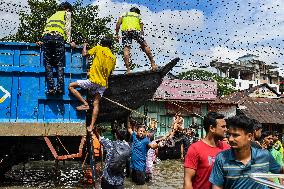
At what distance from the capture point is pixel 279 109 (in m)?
28.4

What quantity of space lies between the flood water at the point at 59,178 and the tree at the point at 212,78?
3125 centimetres

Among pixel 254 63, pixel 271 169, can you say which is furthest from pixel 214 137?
pixel 254 63

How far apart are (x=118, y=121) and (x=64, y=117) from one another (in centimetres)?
393

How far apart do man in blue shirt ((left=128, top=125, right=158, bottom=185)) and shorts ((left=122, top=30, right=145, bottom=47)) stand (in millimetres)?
2083

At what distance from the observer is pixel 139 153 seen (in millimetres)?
9414

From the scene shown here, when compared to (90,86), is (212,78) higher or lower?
higher

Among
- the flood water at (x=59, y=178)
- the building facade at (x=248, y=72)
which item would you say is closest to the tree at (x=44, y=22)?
the flood water at (x=59, y=178)

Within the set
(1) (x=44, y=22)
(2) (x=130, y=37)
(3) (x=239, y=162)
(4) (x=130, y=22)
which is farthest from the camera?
(1) (x=44, y=22)

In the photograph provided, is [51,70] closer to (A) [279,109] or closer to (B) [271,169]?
(B) [271,169]

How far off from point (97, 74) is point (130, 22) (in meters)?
1.78

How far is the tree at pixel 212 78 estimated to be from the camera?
44.5 metres

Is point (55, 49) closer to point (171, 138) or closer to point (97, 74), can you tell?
point (97, 74)

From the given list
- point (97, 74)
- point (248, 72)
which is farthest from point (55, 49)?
point (248, 72)

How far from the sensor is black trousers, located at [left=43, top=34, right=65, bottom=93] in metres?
7.72
